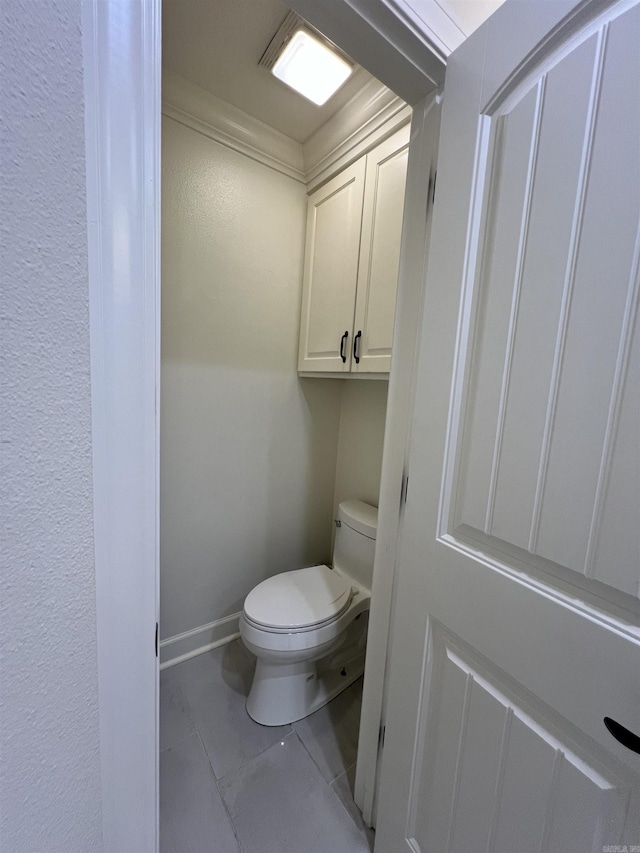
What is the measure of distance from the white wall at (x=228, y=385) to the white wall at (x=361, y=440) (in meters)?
0.13

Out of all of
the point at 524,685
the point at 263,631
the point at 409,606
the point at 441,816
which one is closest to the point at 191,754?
the point at 263,631

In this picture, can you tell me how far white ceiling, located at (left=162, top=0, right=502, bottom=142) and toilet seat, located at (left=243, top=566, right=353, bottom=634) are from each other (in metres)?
1.66

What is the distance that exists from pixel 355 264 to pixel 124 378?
1247mm

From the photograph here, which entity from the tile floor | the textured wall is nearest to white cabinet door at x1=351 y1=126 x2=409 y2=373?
the textured wall

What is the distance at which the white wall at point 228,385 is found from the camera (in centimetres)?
141

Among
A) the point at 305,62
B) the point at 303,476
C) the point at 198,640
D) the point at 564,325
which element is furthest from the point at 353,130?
the point at 198,640

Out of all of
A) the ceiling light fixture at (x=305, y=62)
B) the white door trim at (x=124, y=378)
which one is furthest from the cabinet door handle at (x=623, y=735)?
the ceiling light fixture at (x=305, y=62)

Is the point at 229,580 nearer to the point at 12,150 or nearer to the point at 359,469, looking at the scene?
the point at 359,469

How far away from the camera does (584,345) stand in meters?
0.52

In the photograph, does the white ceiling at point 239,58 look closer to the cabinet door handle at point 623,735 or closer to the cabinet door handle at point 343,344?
the cabinet door handle at point 343,344

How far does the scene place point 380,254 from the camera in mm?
1295

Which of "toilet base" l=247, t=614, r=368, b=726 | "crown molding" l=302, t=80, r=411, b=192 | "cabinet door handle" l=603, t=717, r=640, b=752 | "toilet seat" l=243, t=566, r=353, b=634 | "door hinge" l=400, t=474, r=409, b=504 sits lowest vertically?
"toilet base" l=247, t=614, r=368, b=726

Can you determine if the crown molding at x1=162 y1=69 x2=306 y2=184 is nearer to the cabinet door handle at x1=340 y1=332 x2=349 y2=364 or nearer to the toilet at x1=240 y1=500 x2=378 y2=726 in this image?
the cabinet door handle at x1=340 y1=332 x2=349 y2=364

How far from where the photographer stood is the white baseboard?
1.56 meters
